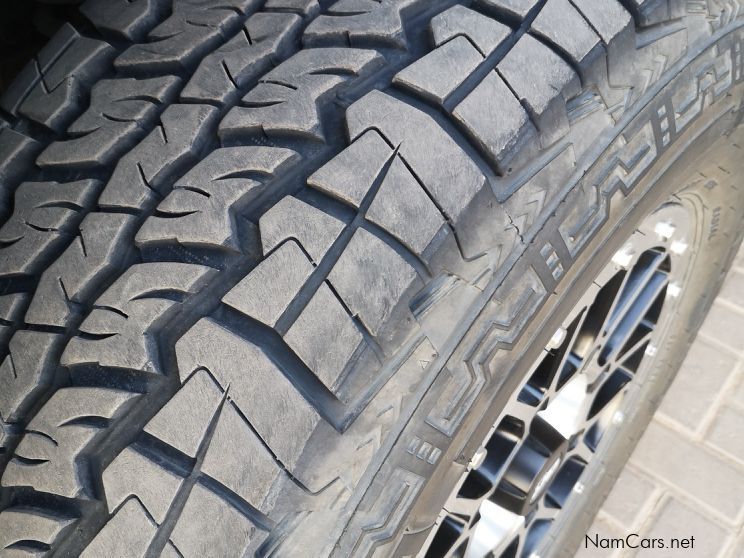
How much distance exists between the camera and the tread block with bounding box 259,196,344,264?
2.16 ft

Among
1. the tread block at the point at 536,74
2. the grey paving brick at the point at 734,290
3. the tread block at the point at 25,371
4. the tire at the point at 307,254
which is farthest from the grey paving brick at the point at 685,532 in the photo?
the tread block at the point at 25,371

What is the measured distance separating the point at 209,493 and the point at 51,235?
32 centimetres

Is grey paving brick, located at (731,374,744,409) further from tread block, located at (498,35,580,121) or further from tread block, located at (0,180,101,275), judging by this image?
tread block, located at (0,180,101,275)

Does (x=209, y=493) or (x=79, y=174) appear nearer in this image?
(x=209, y=493)

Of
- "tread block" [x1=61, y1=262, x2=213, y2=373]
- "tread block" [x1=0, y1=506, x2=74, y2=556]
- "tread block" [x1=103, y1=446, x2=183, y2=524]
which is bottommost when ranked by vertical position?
"tread block" [x1=0, y1=506, x2=74, y2=556]

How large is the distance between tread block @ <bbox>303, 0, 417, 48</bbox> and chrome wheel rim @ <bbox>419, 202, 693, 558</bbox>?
42cm

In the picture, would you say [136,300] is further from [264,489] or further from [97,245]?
[264,489]

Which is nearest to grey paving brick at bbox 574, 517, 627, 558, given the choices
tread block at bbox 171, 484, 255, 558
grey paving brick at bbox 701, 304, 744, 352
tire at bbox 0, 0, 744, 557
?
grey paving brick at bbox 701, 304, 744, 352

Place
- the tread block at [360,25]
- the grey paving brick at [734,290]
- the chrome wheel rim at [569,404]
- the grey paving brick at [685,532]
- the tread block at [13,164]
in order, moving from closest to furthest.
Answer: the tread block at [360,25], the tread block at [13,164], the chrome wheel rim at [569,404], the grey paving brick at [685,532], the grey paving brick at [734,290]

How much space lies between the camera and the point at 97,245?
740mm

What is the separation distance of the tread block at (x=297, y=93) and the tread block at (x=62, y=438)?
27 centimetres

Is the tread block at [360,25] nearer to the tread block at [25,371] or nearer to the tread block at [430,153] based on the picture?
the tread block at [430,153]

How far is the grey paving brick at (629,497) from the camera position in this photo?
5.63ft

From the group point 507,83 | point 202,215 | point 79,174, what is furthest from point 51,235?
point 507,83
